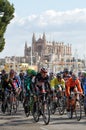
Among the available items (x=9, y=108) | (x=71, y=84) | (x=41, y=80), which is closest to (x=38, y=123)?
(x=41, y=80)

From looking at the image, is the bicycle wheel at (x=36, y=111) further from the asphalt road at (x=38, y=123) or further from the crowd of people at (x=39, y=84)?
the crowd of people at (x=39, y=84)

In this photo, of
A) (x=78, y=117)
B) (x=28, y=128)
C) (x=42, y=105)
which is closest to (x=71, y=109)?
(x=78, y=117)

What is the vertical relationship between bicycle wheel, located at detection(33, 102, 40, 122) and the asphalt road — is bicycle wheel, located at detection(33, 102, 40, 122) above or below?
above

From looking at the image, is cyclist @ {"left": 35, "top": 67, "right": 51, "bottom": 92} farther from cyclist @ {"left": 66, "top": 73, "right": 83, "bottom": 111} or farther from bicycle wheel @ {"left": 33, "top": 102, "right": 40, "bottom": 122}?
cyclist @ {"left": 66, "top": 73, "right": 83, "bottom": 111}

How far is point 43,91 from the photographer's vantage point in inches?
613

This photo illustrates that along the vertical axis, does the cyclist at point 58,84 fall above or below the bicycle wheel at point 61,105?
above

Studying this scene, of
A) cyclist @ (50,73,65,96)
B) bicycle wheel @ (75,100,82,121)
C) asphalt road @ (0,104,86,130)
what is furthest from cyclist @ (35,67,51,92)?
cyclist @ (50,73,65,96)

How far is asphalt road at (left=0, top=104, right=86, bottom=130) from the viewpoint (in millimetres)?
14562

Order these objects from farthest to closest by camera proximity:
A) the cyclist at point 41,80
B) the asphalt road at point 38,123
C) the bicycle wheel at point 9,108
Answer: the bicycle wheel at point 9,108
the cyclist at point 41,80
the asphalt road at point 38,123

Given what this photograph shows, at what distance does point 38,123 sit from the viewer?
15758mm

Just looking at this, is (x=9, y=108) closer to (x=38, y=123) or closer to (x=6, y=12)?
(x=38, y=123)

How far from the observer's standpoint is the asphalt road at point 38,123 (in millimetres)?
14562

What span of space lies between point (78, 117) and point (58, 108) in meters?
3.07

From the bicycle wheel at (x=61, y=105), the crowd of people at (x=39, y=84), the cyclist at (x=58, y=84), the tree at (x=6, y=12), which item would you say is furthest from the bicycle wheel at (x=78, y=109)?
the tree at (x=6, y=12)
